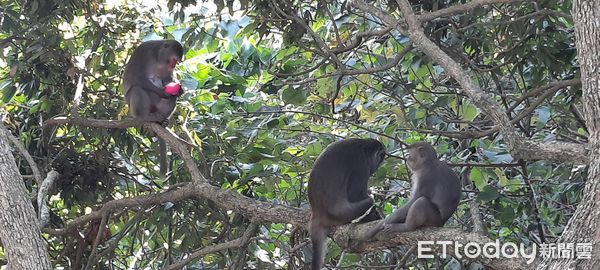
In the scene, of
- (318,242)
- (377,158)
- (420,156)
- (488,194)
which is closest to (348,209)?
(318,242)

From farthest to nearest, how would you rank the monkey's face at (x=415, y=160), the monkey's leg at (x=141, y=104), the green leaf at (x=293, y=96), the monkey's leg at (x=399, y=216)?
the monkey's leg at (x=141, y=104), the green leaf at (x=293, y=96), the monkey's face at (x=415, y=160), the monkey's leg at (x=399, y=216)

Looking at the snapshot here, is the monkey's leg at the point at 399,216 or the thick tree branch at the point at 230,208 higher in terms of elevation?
the monkey's leg at the point at 399,216

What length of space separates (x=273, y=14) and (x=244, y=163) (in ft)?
3.36

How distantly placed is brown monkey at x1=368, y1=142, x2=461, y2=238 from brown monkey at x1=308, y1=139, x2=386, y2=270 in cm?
25

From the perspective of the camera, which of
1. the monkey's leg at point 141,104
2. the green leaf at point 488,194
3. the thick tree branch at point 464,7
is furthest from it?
the monkey's leg at point 141,104

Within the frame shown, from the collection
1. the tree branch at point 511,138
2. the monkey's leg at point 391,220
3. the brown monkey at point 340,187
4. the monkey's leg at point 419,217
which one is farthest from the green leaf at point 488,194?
the tree branch at point 511,138

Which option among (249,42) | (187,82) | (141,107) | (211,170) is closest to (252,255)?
(211,170)

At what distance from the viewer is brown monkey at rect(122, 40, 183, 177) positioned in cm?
577

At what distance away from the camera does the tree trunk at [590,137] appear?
2643 mm

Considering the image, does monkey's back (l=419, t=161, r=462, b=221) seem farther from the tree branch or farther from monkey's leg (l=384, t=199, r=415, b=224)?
the tree branch

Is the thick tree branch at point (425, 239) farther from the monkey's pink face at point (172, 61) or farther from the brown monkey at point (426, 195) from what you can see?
the monkey's pink face at point (172, 61)

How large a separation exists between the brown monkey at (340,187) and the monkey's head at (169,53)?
1809 millimetres

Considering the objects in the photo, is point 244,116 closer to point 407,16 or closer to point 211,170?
point 211,170

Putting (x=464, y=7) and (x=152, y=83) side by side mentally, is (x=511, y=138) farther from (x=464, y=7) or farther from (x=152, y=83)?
(x=152, y=83)
